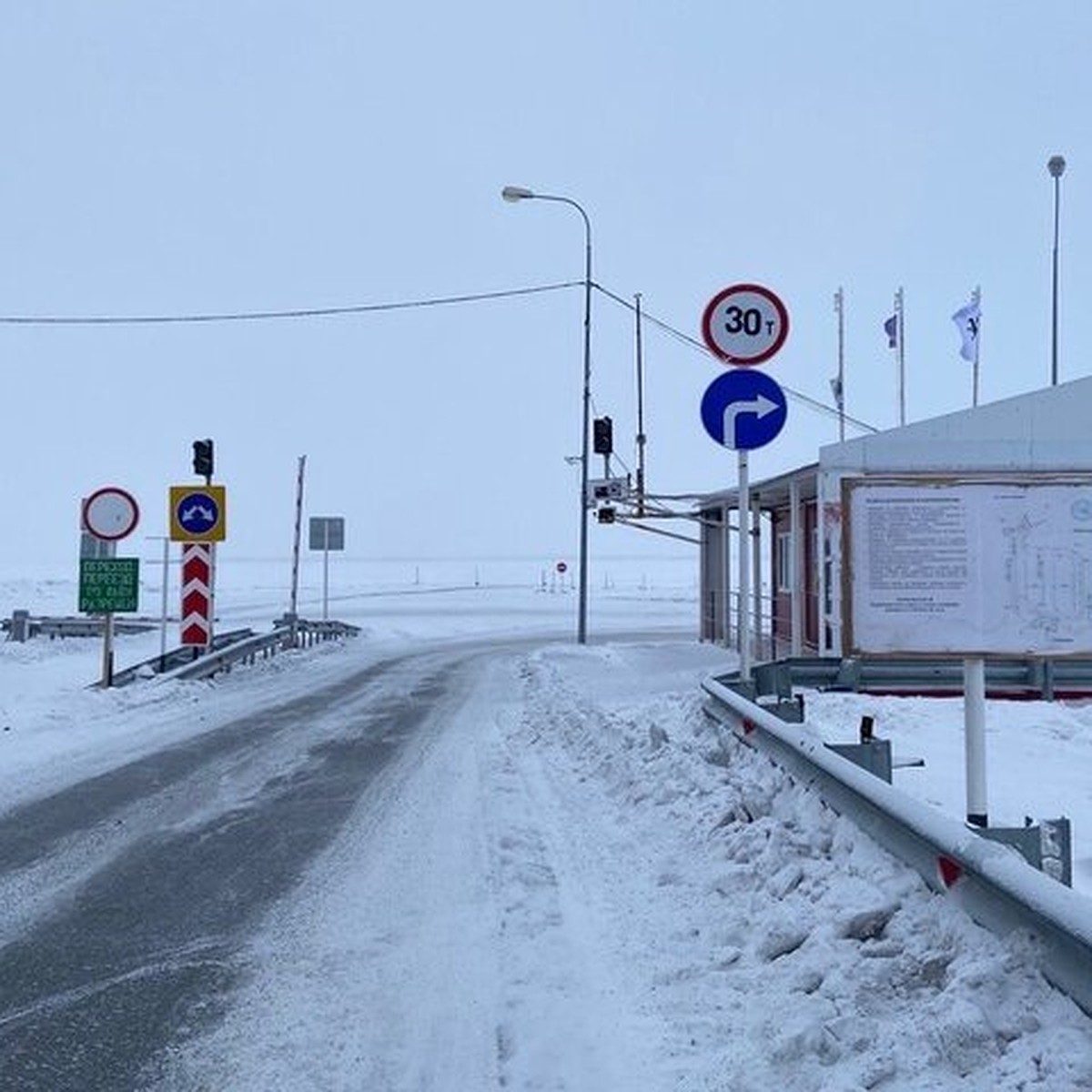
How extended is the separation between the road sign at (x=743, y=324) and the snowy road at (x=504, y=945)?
9.67 ft

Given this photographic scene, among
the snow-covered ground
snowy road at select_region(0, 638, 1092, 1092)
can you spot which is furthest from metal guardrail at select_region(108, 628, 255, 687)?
snowy road at select_region(0, 638, 1092, 1092)

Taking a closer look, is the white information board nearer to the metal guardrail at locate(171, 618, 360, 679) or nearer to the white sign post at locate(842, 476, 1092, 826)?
the white sign post at locate(842, 476, 1092, 826)

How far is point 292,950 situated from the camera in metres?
5.17

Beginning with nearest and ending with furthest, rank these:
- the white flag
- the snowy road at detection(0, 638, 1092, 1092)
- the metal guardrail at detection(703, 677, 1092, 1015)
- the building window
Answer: the metal guardrail at detection(703, 677, 1092, 1015)
the snowy road at detection(0, 638, 1092, 1092)
the building window
the white flag

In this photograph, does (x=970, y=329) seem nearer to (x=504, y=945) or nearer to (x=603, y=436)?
(x=603, y=436)

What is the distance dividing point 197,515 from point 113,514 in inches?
76.1

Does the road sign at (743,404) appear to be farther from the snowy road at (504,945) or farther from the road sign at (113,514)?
the road sign at (113,514)

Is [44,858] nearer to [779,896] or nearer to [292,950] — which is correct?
[292,950]

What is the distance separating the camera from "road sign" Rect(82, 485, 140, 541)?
53.9 ft

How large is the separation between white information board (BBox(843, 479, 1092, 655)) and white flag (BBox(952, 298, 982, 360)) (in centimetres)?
2596

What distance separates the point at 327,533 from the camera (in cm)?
3428

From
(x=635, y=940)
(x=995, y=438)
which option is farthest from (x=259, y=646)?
(x=635, y=940)

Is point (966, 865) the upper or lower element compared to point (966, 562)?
lower

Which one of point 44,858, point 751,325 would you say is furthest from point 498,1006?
point 751,325
